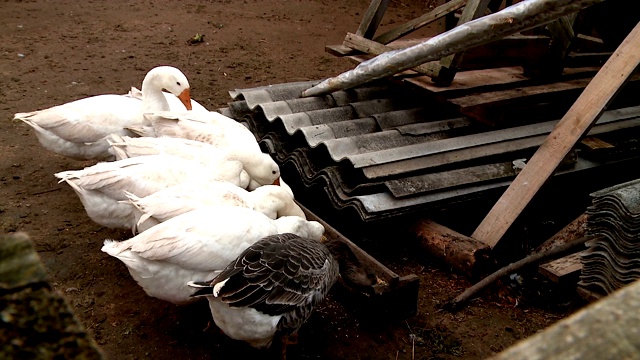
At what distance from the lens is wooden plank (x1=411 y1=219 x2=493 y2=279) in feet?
12.1

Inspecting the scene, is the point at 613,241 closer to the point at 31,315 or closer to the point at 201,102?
the point at 31,315

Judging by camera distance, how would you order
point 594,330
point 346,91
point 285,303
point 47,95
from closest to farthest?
point 594,330 → point 285,303 → point 346,91 → point 47,95

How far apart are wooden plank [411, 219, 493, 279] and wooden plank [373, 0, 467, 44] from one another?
5.61ft

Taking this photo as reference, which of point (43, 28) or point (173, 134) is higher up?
point (173, 134)

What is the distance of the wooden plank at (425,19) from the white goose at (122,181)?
7.15ft

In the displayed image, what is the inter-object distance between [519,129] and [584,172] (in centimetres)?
57

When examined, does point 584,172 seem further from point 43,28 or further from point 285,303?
point 43,28

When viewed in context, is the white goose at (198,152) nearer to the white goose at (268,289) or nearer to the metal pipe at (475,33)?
the metal pipe at (475,33)

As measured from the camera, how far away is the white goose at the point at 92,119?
433cm

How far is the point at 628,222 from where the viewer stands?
9.53ft

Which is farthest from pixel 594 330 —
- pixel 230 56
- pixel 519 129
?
pixel 230 56

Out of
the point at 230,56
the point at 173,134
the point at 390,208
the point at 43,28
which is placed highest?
the point at 390,208

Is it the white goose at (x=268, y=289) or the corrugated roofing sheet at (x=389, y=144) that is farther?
the corrugated roofing sheet at (x=389, y=144)

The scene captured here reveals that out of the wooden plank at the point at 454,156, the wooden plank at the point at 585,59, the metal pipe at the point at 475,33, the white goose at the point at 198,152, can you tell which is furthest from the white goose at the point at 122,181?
the wooden plank at the point at 585,59
